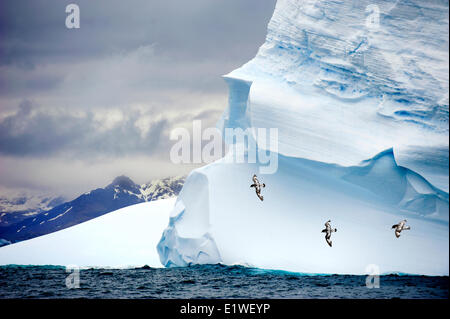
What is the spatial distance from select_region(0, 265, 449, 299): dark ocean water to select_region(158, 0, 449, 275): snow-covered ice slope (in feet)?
1.64

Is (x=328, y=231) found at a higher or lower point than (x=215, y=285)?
higher

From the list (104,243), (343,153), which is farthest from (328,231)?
(104,243)

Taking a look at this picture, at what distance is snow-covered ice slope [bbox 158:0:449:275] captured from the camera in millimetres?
13250

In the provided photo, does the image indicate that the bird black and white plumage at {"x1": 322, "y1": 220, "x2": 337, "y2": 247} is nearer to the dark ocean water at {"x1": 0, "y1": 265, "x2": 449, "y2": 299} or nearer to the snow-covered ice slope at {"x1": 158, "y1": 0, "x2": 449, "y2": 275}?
the snow-covered ice slope at {"x1": 158, "y1": 0, "x2": 449, "y2": 275}

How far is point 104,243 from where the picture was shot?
18000 mm

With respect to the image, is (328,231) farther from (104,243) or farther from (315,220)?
(104,243)

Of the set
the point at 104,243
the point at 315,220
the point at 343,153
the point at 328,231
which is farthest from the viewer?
the point at 104,243

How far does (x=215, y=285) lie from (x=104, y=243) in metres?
6.73

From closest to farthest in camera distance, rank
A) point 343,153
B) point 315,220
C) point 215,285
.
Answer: point 215,285
point 343,153
point 315,220

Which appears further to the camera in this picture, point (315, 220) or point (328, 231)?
point (315, 220)

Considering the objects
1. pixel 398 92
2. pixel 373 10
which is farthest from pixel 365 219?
pixel 373 10

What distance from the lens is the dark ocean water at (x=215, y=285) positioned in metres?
11.3

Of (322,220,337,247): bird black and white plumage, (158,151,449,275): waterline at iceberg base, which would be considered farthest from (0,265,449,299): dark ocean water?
(322,220,337,247): bird black and white plumage
